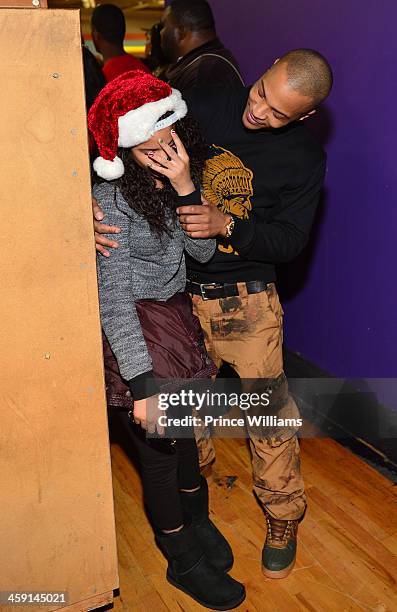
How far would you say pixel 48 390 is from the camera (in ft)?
4.81

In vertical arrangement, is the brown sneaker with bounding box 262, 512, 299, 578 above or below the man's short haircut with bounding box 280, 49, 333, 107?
below

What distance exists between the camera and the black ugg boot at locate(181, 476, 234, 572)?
1.91 m

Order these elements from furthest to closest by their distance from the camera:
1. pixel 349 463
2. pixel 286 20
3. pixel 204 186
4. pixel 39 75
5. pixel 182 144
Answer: pixel 286 20, pixel 349 463, pixel 204 186, pixel 182 144, pixel 39 75

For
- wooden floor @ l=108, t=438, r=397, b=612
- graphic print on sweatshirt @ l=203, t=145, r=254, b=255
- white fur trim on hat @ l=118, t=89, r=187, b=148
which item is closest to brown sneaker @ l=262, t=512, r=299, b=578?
wooden floor @ l=108, t=438, r=397, b=612

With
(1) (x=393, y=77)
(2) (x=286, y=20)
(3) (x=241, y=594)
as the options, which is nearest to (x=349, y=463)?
(3) (x=241, y=594)

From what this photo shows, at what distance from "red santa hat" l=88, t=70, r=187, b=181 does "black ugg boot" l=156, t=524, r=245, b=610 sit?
1.01m

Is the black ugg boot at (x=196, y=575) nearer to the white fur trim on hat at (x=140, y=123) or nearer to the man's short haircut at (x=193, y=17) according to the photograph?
the white fur trim on hat at (x=140, y=123)

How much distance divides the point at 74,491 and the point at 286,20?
2080 millimetres

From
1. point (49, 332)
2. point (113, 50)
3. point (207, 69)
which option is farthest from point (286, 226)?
point (113, 50)

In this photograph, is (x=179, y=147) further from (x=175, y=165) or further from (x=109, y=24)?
(x=109, y=24)

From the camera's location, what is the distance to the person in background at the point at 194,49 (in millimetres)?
2355

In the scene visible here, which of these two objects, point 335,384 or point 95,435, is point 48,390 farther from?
point 335,384

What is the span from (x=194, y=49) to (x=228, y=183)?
1.06m

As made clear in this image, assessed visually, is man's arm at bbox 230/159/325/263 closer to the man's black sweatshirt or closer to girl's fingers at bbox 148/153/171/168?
the man's black sweatshirt
